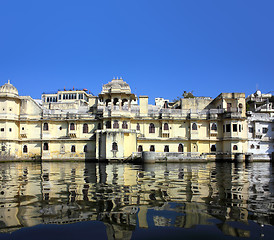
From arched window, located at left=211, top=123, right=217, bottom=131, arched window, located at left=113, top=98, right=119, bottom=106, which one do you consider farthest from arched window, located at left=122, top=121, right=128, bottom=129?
arched window, located at left=211, top=123, right=217, bottom=131

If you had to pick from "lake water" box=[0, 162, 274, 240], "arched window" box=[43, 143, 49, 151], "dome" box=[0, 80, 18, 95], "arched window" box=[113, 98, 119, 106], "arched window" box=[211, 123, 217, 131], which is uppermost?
"dome" box=[0, 80, 18, 95]

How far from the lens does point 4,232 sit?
596 cm

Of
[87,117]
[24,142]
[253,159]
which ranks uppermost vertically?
[87,117]

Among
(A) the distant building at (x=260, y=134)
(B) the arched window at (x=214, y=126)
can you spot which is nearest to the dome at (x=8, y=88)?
(B) the arched window at (x=214, y=126)

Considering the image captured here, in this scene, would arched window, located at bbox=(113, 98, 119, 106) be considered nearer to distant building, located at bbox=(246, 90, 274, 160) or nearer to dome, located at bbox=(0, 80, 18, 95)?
dome, located at bbox=(0, 80, 18, 95)

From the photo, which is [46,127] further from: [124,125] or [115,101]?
[124,125]

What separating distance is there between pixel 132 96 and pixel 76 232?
36.7m

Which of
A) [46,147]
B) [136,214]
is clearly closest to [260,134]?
[46,147]

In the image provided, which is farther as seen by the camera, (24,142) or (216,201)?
(24,142)

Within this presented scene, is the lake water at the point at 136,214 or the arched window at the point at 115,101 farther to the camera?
the arched window at the point at 115,101

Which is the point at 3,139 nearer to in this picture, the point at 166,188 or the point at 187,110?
the point at 187,110

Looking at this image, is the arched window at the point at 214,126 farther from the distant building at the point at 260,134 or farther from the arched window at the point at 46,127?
the arched window at the point at 46,127

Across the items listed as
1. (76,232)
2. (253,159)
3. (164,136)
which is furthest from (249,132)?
(76,232)

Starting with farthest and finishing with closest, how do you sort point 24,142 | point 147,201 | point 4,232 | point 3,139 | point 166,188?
point 24,142 → point 3,139 → point 166,188 → point 147,201 → point 4,232
